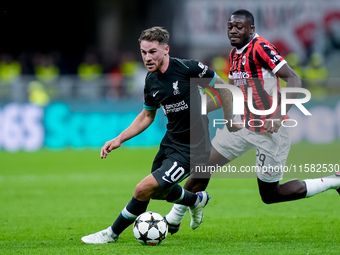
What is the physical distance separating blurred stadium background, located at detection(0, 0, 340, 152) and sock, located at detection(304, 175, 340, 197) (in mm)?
10568

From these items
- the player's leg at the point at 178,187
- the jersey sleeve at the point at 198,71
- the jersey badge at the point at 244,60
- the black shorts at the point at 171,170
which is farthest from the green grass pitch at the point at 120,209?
the jersey badge at the point at 244,60

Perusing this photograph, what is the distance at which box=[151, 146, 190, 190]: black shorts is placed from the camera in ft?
21.5

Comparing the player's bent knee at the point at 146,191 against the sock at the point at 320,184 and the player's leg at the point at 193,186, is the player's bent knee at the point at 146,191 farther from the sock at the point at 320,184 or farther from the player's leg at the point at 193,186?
the sock at the point at 320,184

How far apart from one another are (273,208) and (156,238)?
130 inches

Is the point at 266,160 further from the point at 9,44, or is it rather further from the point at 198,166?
the point at 9,44

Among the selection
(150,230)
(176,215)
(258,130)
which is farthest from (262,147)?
(150,230)

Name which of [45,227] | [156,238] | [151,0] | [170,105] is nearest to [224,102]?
[170,105]

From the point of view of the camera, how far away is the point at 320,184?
23.7 feet

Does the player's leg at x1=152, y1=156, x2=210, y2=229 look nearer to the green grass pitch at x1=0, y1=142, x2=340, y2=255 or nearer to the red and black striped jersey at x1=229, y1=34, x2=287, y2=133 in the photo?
the green grass pitch at x1=0, y1=142, x2=340, y2=255

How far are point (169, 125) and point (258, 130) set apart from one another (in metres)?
1.01

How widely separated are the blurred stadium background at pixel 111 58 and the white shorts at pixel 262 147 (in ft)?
33.9

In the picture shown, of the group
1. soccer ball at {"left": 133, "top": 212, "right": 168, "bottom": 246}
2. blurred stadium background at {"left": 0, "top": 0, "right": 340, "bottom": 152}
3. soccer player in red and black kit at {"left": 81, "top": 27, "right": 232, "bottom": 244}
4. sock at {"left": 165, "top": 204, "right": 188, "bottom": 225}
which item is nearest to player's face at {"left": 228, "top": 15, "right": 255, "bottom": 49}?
soccer player in red and black kit at {"left": 81, "top": 27, "right": 232, "bottom": 244}

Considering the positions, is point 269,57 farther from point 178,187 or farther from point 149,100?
point 178,187

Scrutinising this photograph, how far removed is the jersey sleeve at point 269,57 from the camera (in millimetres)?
6707
